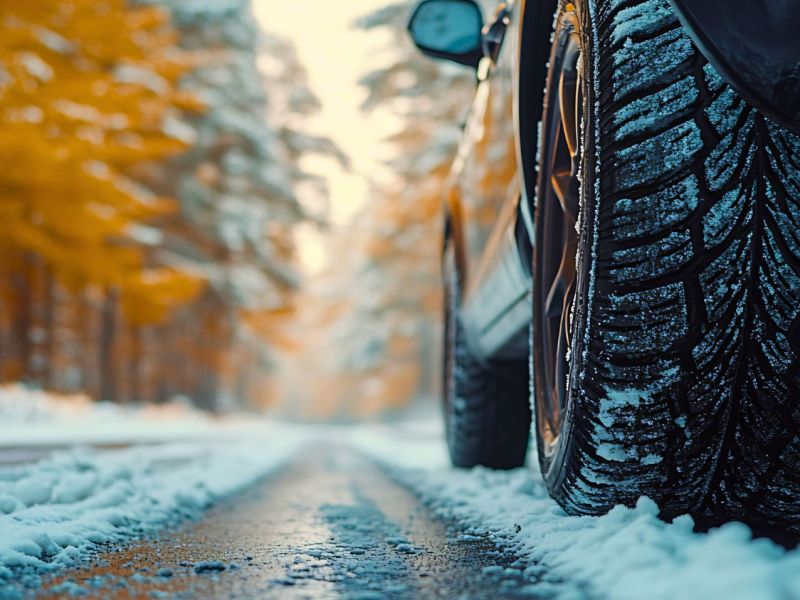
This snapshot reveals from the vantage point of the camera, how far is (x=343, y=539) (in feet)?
7.84

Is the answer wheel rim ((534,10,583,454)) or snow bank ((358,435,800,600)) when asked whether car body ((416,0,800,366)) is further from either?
snow bank ((358,435,800,600))

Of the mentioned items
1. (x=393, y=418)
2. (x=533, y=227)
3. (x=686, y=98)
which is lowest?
(x=393, y=418)

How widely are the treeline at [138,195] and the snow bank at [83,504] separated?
871 cm

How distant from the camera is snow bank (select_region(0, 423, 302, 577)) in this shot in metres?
2.03

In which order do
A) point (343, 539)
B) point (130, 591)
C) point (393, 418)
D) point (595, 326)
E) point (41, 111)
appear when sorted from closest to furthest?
point (130, 591) → point (595, 326) → point (343, 539) → point (41, 111) → point (393, 418)

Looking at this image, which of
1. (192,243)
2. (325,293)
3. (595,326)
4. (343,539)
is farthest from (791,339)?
(325,293)

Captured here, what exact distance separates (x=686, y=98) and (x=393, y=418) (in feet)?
108

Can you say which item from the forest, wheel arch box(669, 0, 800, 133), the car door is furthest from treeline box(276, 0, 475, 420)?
wheel arch box(669, 0, 800, 133)

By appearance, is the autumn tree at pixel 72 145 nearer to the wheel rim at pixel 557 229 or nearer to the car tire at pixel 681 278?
the wheel rim at pixel 557 229

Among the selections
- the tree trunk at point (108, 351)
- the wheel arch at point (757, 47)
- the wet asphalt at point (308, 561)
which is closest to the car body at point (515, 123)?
the wheel arch at point (757, 47)

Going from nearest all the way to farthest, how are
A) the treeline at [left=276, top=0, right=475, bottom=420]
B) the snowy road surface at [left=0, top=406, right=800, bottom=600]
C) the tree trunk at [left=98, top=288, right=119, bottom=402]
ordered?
the snowy road surface at [left=0, top=406, right=800, bottom=600]
the treeline at [left=276, top=0, right=475, bottom=420]
the tree trunk at [left=98, top=288, right=119, bottom=402]

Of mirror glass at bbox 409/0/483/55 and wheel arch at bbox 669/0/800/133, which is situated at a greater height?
mirror glass at bbox 409/0/483/55

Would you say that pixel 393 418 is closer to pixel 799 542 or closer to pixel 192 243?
pixel 192 243

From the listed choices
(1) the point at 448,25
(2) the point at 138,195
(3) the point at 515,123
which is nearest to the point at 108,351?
(2) the point at 138,195
